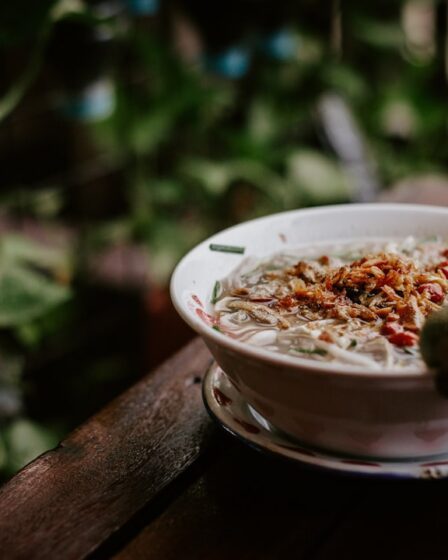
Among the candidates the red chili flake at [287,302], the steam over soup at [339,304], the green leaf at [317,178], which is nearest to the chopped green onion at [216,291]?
the steam over soup at [339,304]

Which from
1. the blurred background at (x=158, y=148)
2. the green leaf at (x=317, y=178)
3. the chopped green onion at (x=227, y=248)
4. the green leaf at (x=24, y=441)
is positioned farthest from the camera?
the green leaf at (x=317, y=178)

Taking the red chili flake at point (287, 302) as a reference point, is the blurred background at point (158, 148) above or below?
below

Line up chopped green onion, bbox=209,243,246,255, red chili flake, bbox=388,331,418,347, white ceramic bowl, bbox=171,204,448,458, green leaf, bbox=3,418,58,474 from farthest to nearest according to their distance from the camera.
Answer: green leaf, bbox=3,418,58,474 < chopped green onion, bbox=209,243,246,255 < red chili flake, bbox=388,331,418,347 < white ceramic bowl, bbox=171,204,448,458

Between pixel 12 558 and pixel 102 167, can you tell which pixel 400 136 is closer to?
pixel 102 167

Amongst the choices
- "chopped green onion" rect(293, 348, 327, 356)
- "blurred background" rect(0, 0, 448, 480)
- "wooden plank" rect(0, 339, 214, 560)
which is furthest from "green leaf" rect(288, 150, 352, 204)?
"chopped green onion" rect(293, 348, 327, 356)

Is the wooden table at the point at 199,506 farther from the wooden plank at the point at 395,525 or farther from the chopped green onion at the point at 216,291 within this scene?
the chopped green onion at the point at 216,291

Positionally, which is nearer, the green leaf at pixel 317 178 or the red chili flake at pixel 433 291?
the red chili flake at pixel 433 291

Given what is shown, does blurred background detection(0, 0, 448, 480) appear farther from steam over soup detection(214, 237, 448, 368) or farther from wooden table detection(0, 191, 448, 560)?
wooden table detection(0, 191, 448, 560)

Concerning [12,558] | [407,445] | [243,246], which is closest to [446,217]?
[243,246]
